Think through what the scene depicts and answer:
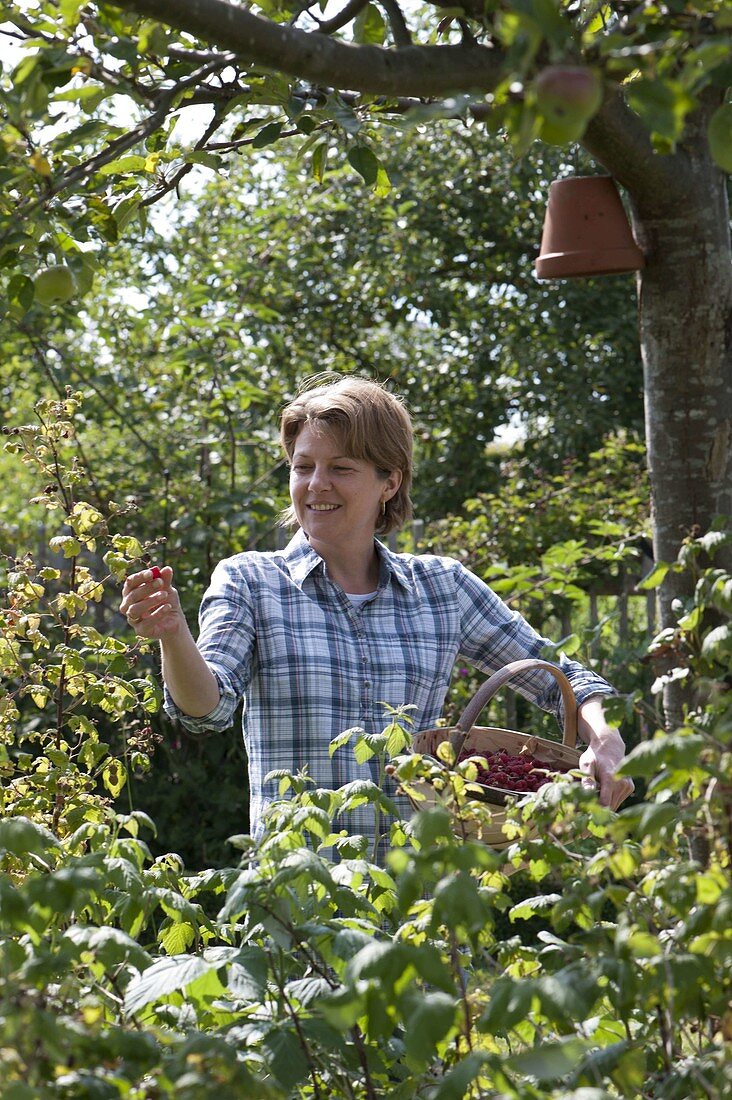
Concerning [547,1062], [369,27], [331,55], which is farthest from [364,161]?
[547,1062]

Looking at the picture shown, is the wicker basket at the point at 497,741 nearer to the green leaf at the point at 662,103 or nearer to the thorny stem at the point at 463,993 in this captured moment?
the thorny stem at the point at 463,993

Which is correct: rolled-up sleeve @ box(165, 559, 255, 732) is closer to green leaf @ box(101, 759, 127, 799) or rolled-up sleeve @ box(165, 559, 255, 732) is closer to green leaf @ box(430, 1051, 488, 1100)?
green leaf @ box(101, 759, 127, 799)

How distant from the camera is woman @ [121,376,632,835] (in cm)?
256

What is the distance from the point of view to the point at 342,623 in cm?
271

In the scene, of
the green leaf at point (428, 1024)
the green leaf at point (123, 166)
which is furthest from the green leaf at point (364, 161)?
the green leaf at point (428, 1024)

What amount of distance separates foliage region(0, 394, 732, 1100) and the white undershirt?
0.87m

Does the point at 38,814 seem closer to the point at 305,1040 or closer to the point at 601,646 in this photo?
the point at 305,1040

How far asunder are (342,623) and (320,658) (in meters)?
0.12

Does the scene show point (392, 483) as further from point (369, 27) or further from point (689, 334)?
point (369, 27)

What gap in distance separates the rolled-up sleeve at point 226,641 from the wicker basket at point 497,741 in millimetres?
368

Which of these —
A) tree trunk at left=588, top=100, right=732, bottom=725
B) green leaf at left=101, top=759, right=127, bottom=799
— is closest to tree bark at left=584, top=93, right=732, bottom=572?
tree trunk at left=588, top=100, right=732, bottom=725

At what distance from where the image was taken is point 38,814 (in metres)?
2.20

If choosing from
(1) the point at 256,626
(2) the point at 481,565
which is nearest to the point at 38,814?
(1) the point at 256,626

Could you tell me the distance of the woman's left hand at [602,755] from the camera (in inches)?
84.0
